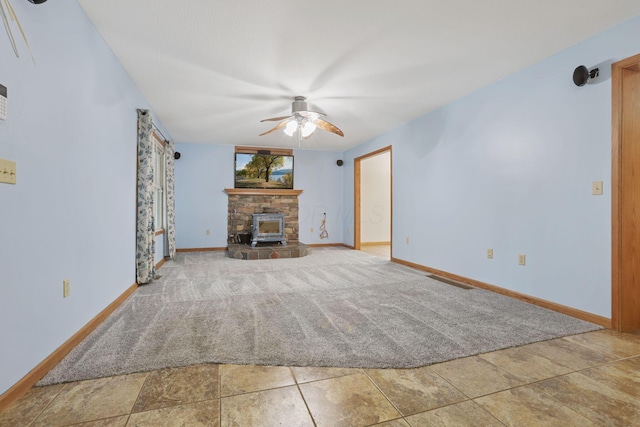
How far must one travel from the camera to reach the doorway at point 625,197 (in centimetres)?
231

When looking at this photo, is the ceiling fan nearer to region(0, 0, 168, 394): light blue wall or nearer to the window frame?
region(0, 0, 168, 394): light blue wall

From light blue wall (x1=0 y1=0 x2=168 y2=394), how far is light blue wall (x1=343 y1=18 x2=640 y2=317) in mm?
3797

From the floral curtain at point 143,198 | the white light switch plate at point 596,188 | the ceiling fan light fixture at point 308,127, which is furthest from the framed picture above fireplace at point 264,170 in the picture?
the white light switch plate at point 596,188

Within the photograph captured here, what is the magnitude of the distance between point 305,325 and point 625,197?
264 cm

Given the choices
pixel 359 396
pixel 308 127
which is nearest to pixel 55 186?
pixel 359 396

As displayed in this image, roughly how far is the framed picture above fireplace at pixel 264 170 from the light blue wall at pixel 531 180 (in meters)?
3.36

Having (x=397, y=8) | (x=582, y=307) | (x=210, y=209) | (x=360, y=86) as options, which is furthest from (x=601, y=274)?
(x=210, y=209)

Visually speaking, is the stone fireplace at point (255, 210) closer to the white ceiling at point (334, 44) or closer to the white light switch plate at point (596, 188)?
the white ceiling at point (334, 44)

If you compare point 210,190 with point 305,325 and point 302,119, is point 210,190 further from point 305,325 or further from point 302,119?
point 305,325

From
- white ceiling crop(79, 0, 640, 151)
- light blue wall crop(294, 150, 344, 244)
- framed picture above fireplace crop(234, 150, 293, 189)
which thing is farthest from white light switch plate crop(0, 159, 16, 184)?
light blue wall crop(294, 150, 344, 244)

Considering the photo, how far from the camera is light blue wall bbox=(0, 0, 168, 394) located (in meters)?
1.44

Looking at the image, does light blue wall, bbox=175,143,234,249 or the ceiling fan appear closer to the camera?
the ceiling fan

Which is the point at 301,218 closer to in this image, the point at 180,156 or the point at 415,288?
the point at 180,156

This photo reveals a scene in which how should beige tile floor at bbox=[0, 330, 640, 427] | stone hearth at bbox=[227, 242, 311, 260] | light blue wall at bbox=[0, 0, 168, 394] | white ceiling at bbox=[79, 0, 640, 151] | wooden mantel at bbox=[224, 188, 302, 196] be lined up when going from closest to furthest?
beige tile floor at bbox=[0, 330, 640, 427]
light blue wall at bbox=[0, 0, 168, 394]
white ceiling at bbox=[79, 0, 640, 151]
stone hearth at bbox=[227, 242, 311, 260]
wooden mantel at bbox=[224, 188, 302, 196]
